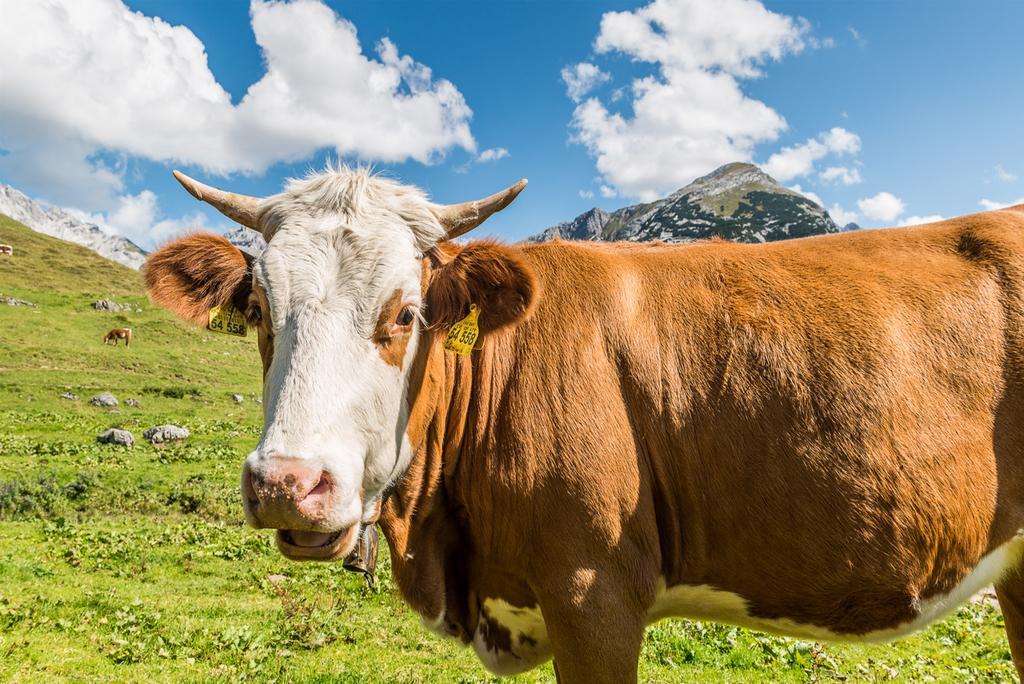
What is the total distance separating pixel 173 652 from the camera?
7.29 metres

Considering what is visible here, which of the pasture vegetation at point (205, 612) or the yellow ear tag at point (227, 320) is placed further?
the pasture vegetation at point (205, 612)

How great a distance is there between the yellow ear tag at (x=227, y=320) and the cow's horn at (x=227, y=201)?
0.54m

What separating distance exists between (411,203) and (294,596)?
8.45m

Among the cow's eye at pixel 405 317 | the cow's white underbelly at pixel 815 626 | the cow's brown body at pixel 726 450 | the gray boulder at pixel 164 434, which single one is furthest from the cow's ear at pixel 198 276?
the gray boulder at pixel 164 434

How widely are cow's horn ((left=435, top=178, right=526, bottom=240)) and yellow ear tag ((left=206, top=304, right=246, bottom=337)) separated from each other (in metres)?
1.43

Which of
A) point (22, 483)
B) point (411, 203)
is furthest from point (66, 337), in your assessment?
point (411, 203)

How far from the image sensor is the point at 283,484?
271cm

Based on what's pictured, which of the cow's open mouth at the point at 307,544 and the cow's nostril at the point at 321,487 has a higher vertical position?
the cow's nostril at the point at 321,487

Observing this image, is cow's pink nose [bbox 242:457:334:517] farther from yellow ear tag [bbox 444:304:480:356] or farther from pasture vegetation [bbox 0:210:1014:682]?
pasture vegetation [bbox 0:210:1014:682]

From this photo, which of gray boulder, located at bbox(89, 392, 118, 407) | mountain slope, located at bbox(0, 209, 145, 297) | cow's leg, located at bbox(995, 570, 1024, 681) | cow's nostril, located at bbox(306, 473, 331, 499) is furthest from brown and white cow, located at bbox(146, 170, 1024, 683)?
mountain slope, located at bbox(0, 209, 145, 297)

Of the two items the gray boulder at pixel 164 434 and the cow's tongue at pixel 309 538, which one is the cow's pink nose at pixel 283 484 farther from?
the gray boulder at pixel 164 434

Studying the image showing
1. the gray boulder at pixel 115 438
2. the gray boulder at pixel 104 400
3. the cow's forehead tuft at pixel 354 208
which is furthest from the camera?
the gray boulder at pixel 104 400

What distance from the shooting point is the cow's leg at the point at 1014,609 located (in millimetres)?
4672

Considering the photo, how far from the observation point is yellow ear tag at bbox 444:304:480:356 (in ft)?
12.2
